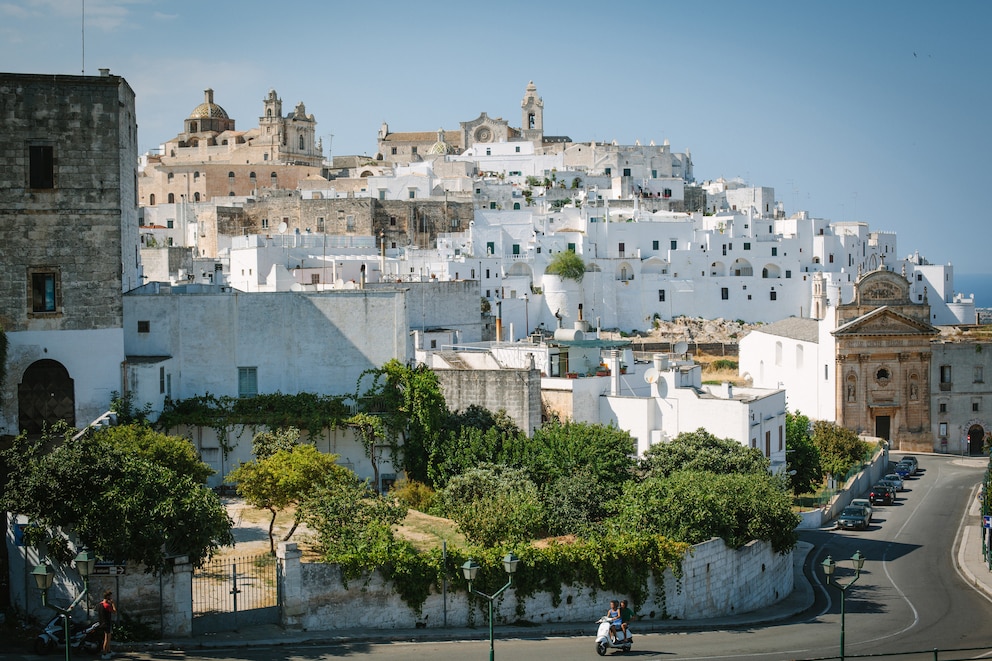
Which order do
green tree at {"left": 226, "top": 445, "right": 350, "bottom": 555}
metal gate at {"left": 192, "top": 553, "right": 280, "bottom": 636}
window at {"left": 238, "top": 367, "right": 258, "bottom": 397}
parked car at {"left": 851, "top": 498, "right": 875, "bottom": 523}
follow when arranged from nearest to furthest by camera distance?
metal gate at {"left": 192, "top": 553, "right": 280, "bottom": 636}, green tree at {"left": 226, "top": 445, "right": 350, "bottom": 555}, window at {"left": 238, "top": 367, "right": 258, "bottom": 397}, parked car at {"left": 851, "top": 498, "right": 875, "bottom": 523}

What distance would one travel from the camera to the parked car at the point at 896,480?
44.1m

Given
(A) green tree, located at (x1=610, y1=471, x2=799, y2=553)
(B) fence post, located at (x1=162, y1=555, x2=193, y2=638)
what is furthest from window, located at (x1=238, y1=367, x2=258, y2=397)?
(B) fence post, located at (x1=162, y1=555, x2=193, y2=638)

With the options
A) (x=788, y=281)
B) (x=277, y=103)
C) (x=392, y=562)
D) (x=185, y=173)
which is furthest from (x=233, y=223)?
(x=392, y=562)

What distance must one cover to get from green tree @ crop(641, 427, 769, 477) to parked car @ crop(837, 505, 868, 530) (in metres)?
6.60

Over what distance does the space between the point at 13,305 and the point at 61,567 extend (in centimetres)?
955

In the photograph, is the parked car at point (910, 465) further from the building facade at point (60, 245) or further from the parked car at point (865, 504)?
the building facade at point (60, 245)

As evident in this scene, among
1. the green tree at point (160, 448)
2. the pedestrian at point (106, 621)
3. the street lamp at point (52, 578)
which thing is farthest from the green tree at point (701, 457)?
the street lamp at point (52, 578)

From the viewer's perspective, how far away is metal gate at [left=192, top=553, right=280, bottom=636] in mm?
19266

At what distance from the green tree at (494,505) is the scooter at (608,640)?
3798 millimetres

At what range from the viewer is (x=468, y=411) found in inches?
1270

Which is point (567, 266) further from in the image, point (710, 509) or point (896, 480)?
point (710, 509)

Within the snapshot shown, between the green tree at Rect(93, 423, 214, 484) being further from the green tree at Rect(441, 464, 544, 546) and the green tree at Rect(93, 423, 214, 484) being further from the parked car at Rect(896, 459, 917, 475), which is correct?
the parked car at Rect(896, 459, 917, 475)

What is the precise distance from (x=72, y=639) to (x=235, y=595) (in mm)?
2781

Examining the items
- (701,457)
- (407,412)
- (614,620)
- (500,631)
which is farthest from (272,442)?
(701,457)
